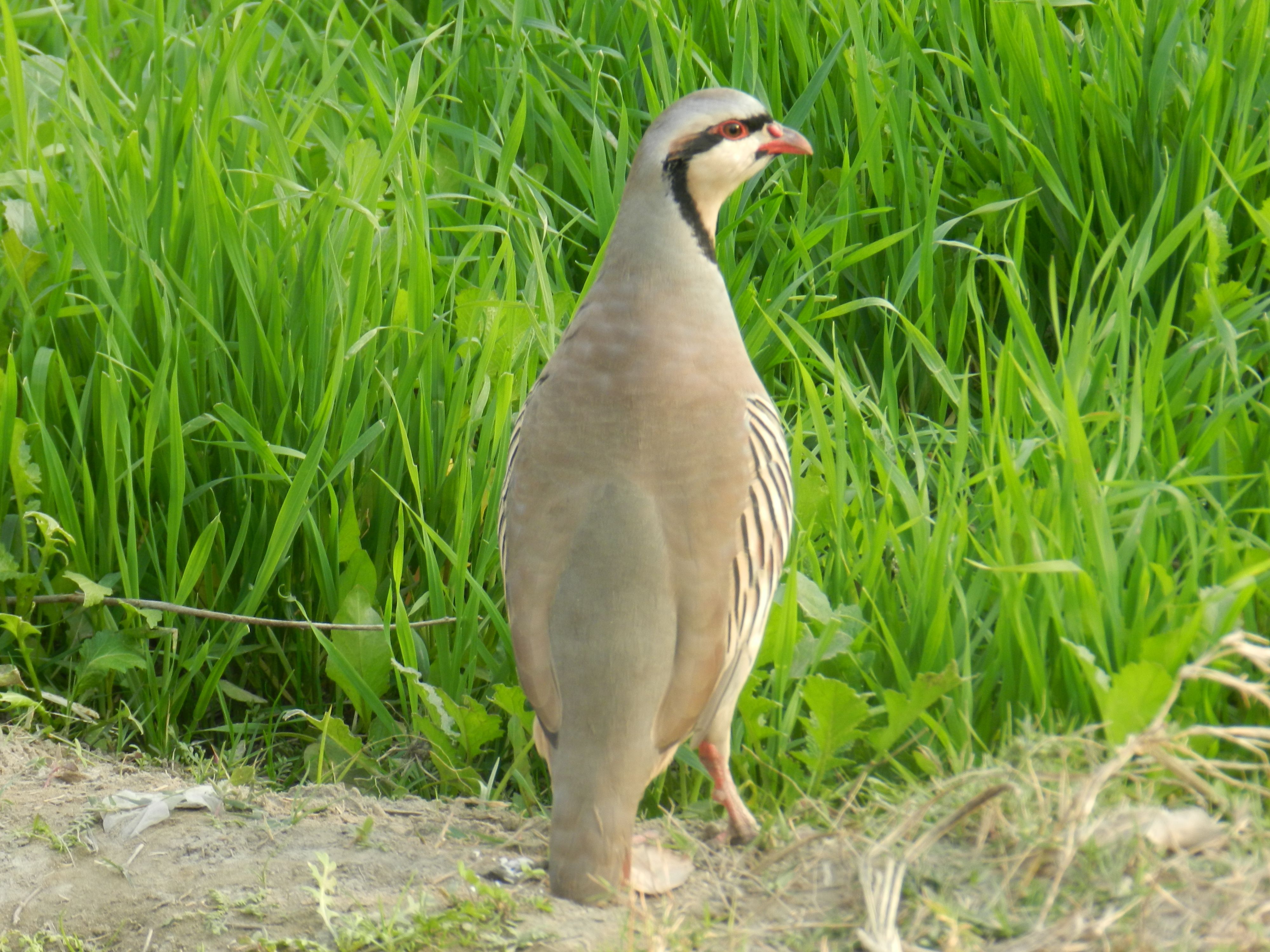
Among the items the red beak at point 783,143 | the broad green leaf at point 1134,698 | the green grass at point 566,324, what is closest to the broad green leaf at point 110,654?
the green grass at point 566,324

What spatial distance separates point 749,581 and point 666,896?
610 mm

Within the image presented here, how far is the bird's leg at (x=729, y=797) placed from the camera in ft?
8.89

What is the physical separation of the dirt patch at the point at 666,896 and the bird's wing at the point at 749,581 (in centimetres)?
31

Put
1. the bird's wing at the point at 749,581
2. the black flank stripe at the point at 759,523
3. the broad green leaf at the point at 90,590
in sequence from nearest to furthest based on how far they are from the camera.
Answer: the bird's wing at the point at 749,581, the black flank stripe at the point at 759,523, the broad green leaf at the point at 90,590

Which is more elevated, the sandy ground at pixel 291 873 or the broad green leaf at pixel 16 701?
the broad green leaf at pixel 16 701

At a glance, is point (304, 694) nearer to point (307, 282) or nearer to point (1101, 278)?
point (307, 282)

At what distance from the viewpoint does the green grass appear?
287cm

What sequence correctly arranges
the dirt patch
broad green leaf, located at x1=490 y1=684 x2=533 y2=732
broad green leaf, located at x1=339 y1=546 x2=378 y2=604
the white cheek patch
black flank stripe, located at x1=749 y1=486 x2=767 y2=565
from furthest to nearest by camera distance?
broad green leaf, located at x1=339 y1=546 x2=378 y2=604 < broad green leaf, located at x1=490 y1=684 x2=533 y2=732 < the white cheek patch < black flank stripe, located at x1=749 y1=486 x2=767 y2=565 < the dirt patch

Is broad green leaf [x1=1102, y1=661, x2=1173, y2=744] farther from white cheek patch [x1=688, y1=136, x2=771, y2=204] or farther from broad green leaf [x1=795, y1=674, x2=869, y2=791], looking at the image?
white cheek patch [x1=688, y1=136, x2=771, y2=204]

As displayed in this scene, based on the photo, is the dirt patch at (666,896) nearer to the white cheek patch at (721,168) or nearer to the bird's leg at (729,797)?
the bird's leg at (729,797)

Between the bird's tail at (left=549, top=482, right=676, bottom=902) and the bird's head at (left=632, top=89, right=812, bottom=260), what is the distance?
0.63m

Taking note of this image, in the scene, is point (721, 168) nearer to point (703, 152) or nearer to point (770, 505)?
point (703, 152)

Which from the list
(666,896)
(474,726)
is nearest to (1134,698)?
(666,896)

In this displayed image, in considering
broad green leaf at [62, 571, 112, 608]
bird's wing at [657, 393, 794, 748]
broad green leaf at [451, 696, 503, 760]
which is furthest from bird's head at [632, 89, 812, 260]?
broad green leaf at [62, 571, 112, 608]
